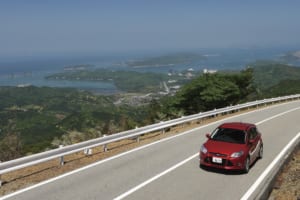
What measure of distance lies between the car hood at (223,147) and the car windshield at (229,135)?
34cm

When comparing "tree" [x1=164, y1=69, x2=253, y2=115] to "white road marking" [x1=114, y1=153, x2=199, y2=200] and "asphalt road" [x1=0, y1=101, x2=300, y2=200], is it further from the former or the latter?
"white road marking" [x1=114, y1=153, x2=199, y2=200]

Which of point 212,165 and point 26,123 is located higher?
point 212,165

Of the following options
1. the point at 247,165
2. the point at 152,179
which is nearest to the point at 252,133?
the point at 247,165

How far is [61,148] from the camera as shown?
12.9m

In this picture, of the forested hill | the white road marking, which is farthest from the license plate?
the forested hill

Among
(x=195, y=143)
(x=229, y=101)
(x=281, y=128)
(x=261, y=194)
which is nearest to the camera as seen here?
(x=261, y=194)

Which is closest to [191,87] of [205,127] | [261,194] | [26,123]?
[205,127]

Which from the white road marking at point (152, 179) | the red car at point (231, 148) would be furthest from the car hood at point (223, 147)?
the white road marking at point (152, 179)

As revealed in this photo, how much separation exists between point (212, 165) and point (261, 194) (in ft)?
9.94

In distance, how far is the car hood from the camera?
1196 centimetres

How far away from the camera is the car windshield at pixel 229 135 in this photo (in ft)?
41.9

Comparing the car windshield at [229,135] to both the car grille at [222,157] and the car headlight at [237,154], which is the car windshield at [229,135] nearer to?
the car headlight at [237,154]

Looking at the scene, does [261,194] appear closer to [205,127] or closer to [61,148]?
[61,148]

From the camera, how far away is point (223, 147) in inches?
479
